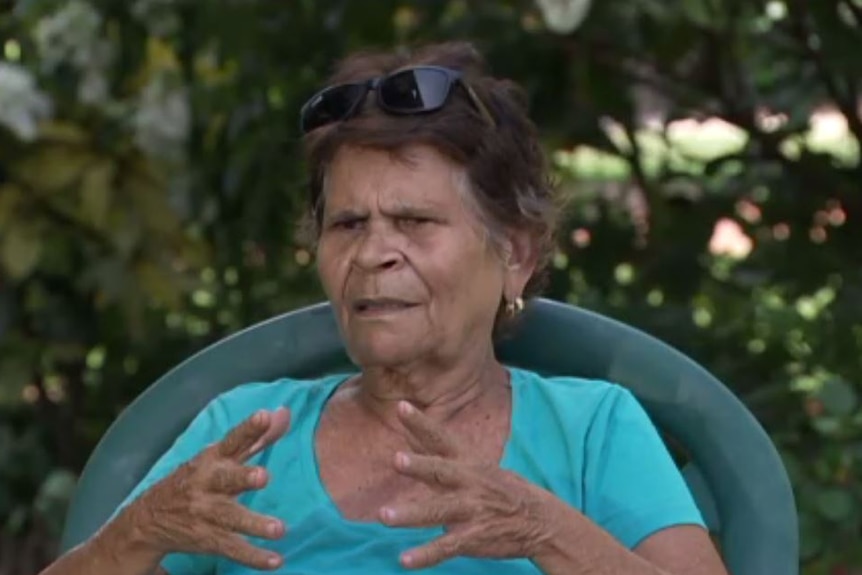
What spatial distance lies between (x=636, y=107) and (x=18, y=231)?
1.31 meters

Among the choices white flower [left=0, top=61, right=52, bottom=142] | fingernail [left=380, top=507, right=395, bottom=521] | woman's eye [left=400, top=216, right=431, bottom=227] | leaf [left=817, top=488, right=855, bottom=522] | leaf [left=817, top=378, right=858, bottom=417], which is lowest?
leaf [left=817, top=488, right=855, bottom=522]

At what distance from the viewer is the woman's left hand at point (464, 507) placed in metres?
2.33

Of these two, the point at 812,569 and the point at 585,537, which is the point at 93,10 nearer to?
the point at 812,569

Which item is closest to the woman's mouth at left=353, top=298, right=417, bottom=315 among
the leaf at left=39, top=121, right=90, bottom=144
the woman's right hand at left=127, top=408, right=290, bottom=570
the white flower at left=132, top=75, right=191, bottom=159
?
the woman's right hand at left=127, top=408, right=290, bottom=570

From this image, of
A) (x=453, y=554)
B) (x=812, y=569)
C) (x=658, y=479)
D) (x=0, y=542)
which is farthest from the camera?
(x=0, y=542)

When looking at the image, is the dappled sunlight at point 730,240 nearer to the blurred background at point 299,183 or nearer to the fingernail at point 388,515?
the blurred background at point 299,183

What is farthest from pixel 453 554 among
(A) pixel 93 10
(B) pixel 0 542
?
(B) pixel 0 542

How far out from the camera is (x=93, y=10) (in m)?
4.17

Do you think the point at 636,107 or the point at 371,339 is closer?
the point at 371,339

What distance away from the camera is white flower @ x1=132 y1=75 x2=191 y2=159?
4.33m

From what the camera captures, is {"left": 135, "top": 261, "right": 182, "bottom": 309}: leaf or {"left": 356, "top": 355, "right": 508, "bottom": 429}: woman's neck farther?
{"left": 135, "top": 261, "right": 182, "bottom": 309}: leaf

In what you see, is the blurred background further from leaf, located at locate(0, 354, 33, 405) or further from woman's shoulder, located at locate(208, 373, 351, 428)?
Result: woman's shoulder, located at locate(208, 373, 351, 428)

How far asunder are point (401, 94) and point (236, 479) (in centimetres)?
53

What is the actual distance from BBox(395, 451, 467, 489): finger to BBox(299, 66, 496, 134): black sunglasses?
1.58 ft
